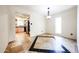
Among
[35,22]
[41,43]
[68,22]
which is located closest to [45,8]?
[35,22]

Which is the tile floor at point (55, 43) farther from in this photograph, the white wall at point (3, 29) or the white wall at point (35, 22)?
the white wall at point (3, 29)

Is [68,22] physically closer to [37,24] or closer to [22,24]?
[37,24]

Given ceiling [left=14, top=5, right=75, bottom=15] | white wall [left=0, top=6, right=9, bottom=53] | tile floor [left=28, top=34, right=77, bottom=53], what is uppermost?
ceiling [left=14, top=5, right=75, bottom=15]

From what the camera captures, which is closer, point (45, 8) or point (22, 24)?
point (45, 8)

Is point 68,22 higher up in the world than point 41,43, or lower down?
higher up

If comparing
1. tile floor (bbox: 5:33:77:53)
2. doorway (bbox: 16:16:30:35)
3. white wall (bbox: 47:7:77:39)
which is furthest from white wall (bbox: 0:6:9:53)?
white wall (bbox: 47:7:77:39)

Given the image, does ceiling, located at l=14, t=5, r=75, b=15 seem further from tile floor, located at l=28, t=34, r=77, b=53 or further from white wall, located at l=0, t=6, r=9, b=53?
tile floor, located at l=28, t=34, r=77, b=53

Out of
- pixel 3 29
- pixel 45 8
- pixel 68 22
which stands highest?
pixel 45 8

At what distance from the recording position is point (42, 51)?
6.57ft

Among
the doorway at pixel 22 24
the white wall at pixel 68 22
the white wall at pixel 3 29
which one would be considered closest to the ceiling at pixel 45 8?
the white wall at pixel 68 22

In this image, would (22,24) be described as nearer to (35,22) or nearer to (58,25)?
(35,22)

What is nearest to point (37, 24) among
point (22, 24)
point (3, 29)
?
point (22, 24)

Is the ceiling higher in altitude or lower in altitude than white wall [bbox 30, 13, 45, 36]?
higher
